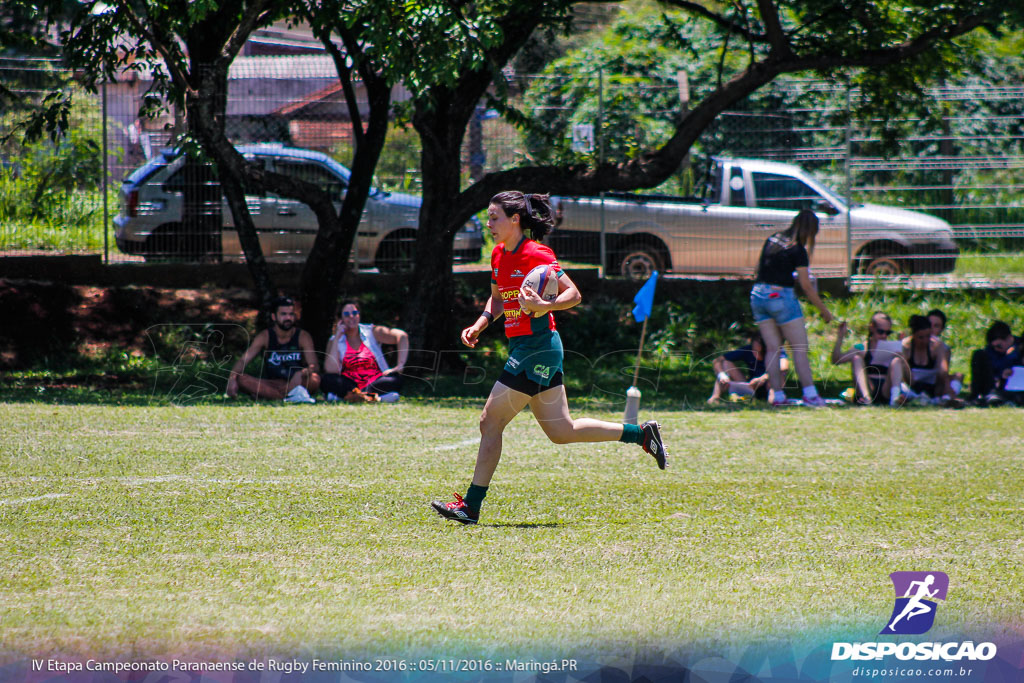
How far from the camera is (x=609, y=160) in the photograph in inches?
628

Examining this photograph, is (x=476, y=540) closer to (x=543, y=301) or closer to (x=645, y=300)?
(x=543, y=301)

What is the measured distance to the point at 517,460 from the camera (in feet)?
27.7

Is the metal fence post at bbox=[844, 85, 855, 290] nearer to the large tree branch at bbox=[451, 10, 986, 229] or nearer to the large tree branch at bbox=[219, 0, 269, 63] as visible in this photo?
the large tree branch at bbox=[451, 10, 986, 229]

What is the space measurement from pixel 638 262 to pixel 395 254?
3738mm

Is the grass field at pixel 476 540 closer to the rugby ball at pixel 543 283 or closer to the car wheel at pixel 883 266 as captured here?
the rugby ball at pixel 543 283

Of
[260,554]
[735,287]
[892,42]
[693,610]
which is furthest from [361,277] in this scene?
[693,610]

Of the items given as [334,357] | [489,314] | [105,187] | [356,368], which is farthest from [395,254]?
[489,314]

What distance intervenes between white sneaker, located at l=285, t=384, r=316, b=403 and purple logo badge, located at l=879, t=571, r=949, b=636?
301 inches

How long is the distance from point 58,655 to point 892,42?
1286 centimetres

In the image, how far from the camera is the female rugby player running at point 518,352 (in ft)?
20.3

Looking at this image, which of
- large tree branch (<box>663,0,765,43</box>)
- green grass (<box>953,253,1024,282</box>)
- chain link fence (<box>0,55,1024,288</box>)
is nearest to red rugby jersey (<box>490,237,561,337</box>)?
large tree branch (<box>663,0,765,43</box>)

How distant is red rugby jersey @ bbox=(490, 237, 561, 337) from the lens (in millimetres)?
6227

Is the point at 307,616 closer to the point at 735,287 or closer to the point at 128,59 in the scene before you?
the point at 128,59

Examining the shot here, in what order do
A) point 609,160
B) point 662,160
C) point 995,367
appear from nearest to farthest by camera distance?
1. point 995,367
2. point 662,160
3. point 609,160
